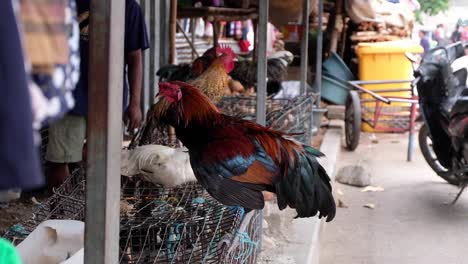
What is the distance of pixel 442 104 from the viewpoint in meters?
7.36

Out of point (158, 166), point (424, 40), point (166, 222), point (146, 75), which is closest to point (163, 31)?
point (146, 75)

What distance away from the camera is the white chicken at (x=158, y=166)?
3496 mm

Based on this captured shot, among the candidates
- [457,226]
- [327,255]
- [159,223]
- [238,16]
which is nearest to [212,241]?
[159,223]

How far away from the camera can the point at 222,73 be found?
567cm

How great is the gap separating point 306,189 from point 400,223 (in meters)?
3.14

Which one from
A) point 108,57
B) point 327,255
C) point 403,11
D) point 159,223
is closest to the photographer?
point 108,57

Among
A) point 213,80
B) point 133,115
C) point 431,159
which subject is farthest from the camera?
point 431,159

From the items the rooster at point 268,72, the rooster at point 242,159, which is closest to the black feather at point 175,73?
the rooster at point 268,72

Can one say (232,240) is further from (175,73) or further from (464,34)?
(464,34)

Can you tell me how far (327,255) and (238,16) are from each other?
3495mm

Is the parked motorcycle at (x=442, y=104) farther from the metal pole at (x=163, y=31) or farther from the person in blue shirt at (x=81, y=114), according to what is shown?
the person in blue shirt at (x=81, y=114)

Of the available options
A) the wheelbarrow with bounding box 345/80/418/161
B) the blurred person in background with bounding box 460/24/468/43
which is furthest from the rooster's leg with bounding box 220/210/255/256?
the blurred person in background with bounding box 460/24/468/43

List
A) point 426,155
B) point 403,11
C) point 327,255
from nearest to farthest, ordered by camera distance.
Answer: point 327,255 → point 426,155 → point 403,11

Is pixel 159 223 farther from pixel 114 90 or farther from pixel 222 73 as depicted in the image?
pixel 222 73
